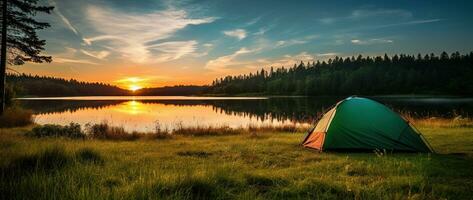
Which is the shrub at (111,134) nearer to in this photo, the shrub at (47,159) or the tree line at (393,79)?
the shrub at (47,159)

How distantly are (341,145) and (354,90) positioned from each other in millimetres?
114689

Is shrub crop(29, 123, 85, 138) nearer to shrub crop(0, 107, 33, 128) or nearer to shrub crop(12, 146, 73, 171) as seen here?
shrub crop(0, 107, 33, 128)

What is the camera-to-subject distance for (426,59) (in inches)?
5714

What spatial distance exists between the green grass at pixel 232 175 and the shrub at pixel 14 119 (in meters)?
11.8

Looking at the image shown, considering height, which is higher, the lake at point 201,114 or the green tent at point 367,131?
the green tent at point 367,131

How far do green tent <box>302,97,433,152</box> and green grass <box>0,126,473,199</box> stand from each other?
0.71 meters

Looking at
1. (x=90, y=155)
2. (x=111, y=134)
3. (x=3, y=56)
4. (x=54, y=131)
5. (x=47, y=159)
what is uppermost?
(x=3, y=56)

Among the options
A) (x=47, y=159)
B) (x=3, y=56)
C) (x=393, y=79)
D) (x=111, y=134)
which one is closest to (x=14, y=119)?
(x=3, y=56)

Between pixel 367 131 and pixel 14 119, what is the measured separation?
843 inches

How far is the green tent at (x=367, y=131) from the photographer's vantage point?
1110 cm

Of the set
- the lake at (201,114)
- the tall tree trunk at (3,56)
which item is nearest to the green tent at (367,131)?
the lake at (201,114)

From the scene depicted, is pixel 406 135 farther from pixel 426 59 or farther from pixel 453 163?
pixel 426 59

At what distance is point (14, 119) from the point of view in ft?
69.6

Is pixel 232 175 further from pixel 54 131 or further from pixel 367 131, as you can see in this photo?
pixel 54 131
